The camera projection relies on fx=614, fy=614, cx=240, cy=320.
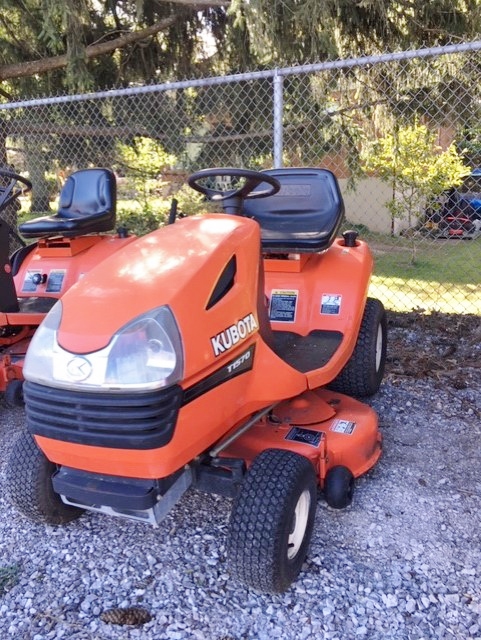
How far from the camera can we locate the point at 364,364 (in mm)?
3178

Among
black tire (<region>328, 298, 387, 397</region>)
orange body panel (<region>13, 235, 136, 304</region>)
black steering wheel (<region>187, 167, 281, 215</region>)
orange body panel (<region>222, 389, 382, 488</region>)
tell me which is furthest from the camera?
orange body panel (<region>13, 235, 136, 304</region>)

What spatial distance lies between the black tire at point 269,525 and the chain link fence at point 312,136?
8.78 feet

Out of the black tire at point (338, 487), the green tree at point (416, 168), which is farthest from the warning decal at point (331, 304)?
the green tree at point (416, 168)

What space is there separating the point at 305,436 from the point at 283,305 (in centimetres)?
84

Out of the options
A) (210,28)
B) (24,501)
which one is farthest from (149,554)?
(210,28)

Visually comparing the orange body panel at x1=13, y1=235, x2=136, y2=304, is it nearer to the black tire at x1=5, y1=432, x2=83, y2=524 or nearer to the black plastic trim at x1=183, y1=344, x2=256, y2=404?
the black tire at x1=5, y1=432, x2=83, y2=524

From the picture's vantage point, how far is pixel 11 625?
6.43 feet

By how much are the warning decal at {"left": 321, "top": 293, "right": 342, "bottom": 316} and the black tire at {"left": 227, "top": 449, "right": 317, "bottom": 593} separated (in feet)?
3.52

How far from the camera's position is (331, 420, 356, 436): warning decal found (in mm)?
2505

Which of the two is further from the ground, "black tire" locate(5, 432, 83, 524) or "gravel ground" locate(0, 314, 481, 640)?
"black tire" locate(5, 432, 83, 524)

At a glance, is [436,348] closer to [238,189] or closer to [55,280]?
[238,189]

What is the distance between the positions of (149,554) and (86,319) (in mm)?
981

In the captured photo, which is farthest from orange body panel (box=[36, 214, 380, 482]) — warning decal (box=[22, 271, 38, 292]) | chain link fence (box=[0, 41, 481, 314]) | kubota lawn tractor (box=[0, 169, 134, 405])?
chain link fence (box=[0, 41, 481, 314])

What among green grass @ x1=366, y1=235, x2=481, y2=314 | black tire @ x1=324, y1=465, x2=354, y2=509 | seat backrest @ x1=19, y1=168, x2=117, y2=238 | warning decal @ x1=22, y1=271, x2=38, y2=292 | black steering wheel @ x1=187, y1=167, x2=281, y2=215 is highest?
black steering wheel @ x1=187, y1=167, x2=281, y2=215
